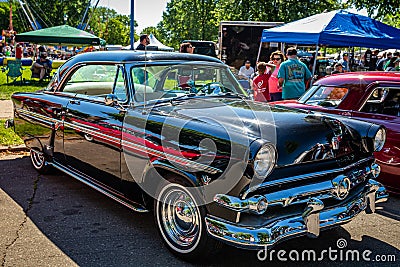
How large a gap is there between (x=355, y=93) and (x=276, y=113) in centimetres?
209

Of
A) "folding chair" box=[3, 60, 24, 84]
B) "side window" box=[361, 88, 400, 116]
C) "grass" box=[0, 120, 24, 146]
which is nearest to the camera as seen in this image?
"side window" box=[361, 88, 400, 116]

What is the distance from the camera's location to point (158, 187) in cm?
373

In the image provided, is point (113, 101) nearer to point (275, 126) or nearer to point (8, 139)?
point (275, 126)

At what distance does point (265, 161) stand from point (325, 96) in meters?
3.16

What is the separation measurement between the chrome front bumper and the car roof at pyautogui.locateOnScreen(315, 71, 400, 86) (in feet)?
7.89

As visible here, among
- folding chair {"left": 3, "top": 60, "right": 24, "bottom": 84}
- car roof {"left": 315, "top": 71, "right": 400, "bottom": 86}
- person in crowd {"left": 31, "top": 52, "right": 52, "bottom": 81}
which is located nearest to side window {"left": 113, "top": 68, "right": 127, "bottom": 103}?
car roof {"left": 315, "top": 71, "right": 400, "bottom": 86}

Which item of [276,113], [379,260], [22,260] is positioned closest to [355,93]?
[276,113]

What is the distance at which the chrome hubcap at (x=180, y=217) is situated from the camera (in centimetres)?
349

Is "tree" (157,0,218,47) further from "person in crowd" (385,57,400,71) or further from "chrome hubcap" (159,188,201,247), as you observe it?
"chrome hubcap" (159,188,201,247)

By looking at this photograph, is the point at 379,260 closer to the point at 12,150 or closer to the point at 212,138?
the point at 212,138

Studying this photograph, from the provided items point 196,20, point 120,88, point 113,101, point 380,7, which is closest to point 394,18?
point 380,7

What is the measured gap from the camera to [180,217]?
364 centimetres

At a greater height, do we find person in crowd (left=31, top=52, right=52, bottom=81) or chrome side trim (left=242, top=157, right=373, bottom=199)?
person in crowd (left=31, top=52, right=52, bottom=81)

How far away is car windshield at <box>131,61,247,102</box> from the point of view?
439 centimetres
